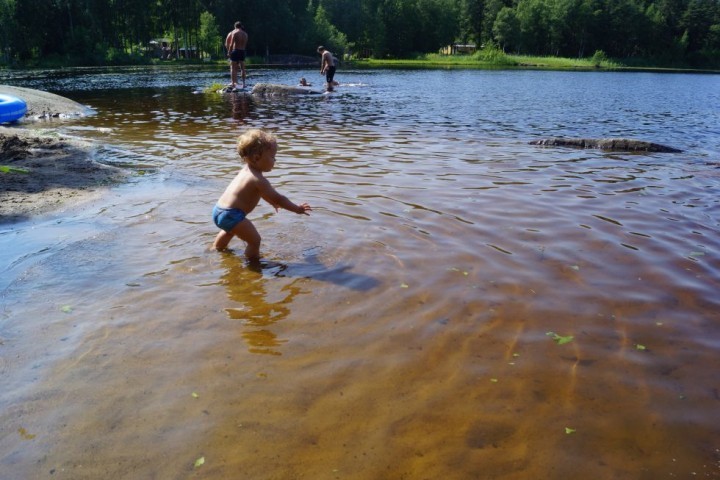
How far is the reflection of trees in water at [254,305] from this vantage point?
3.94m

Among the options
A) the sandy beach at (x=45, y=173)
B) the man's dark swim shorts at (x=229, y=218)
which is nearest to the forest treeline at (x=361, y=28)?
the sandy beach at (x=45, y=173)

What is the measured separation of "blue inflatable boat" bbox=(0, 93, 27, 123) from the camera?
1414 centimetres

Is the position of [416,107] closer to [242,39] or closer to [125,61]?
[242,39]

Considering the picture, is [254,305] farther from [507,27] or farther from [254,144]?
[507,27]

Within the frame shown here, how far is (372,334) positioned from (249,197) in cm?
226

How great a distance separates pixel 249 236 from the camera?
539cm

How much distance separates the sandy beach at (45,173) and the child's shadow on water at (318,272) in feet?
11.0

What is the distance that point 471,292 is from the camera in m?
4.79

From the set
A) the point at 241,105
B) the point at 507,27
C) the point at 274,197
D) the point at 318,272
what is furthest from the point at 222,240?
the point at 507,27

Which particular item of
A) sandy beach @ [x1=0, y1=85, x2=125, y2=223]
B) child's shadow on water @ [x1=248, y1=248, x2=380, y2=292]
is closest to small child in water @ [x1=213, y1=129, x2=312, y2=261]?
child's shadow on water @ [x1=248, y1=248, x2=380, y2=292]

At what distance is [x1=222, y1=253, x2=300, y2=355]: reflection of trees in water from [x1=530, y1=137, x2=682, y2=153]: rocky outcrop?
9.64 metres

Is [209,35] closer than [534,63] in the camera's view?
Yes

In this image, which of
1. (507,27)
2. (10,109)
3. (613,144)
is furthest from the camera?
(507,27)

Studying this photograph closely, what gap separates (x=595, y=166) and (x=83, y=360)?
9.70m
